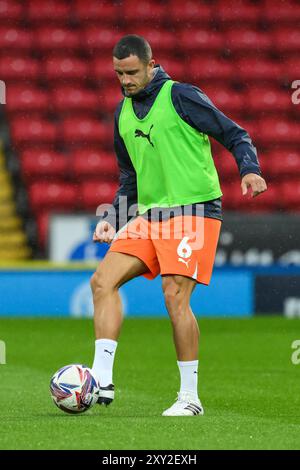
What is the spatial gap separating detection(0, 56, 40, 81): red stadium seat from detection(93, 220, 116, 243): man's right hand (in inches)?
506

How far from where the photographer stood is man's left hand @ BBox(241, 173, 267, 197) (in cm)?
593

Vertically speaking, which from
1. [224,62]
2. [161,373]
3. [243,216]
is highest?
[224,62]

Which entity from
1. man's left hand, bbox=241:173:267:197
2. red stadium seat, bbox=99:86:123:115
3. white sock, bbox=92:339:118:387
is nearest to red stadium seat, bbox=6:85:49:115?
red stadium seat, bbox=99:86:123:115

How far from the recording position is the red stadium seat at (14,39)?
1991 cm

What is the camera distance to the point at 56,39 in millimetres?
20391

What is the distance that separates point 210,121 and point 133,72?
1.46 feet

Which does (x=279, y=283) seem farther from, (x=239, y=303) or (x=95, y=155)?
(x=95, y=155)

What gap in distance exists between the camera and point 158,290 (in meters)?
14.5

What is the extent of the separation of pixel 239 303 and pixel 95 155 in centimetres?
461

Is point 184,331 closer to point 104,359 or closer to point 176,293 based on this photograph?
point 176,293

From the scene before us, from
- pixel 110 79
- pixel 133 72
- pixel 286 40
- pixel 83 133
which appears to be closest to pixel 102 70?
pixel 110 79
